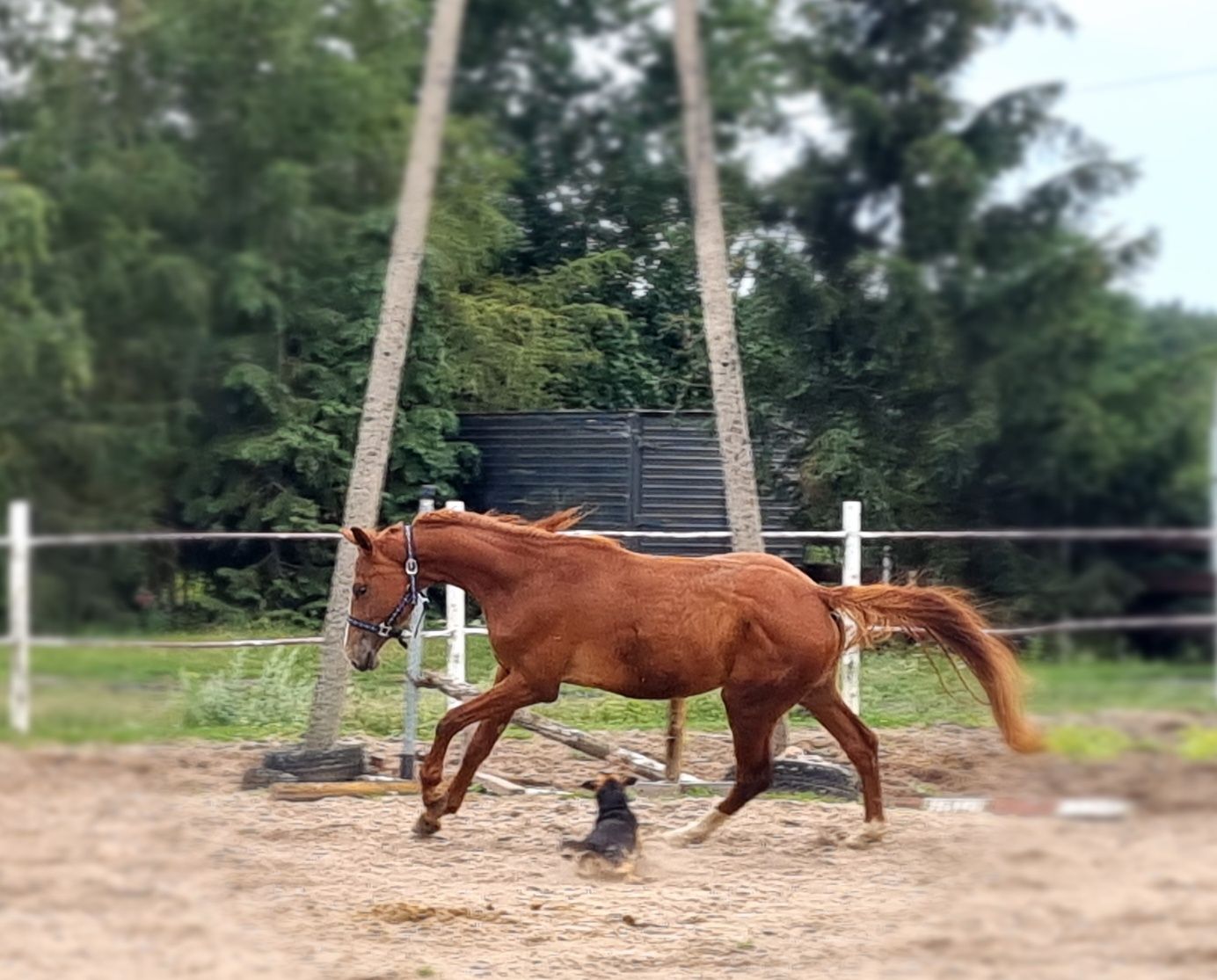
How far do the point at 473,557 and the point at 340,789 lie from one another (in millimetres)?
1822

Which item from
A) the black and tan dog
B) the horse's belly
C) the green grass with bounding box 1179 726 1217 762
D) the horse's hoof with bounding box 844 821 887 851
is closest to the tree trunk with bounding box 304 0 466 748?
the horse's belly

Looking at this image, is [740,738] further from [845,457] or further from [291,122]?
[291,122]

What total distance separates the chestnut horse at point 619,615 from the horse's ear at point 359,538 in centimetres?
8

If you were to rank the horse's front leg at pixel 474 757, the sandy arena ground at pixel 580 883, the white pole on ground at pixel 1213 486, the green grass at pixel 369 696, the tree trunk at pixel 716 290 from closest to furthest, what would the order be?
the white pole on ground at pixel 1213 486, the green grass at pixel 369 696, the sandy arena ground at pixel 580 883, the tree trunk at pixel 716 290, the horse's front leg at pixel 474 757

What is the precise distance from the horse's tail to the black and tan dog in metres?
0.69

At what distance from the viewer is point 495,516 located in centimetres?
338

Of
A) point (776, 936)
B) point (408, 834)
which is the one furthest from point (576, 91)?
point (408, 834)

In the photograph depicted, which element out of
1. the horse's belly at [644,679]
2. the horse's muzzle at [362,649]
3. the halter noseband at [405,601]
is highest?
the halter noseband at [405,601]

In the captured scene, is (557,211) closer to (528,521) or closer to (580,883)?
(528,521)

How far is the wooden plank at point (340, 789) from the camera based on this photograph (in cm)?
474

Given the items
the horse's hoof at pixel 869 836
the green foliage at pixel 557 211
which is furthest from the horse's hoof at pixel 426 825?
the green foliage at pixel 557 211

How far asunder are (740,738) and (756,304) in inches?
61.8

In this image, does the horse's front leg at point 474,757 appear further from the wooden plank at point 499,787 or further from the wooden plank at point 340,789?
the wooden plank at point 499,787


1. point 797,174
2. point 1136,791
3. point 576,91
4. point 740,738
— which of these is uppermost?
point 576,91
